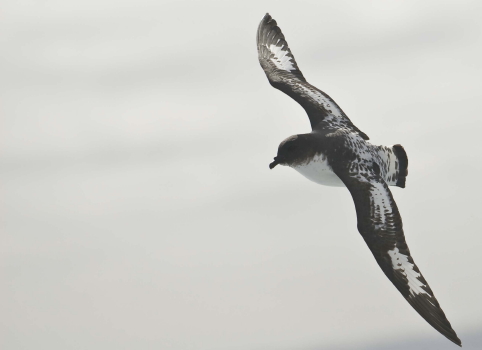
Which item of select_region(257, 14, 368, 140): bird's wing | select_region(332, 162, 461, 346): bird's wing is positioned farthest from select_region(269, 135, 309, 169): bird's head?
select_region(257, 14, 368, 140): bird's wing

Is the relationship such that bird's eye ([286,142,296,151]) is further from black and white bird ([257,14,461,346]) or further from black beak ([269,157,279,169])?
black beak ([269,157,279,169])

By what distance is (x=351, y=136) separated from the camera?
1642 centimetres

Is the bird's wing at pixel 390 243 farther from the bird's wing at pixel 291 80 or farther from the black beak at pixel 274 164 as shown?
the bird's wing at pixel 291 80

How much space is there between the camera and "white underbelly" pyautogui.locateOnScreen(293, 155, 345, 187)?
618 inches

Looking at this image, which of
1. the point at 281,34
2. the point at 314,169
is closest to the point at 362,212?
the point at 314,169

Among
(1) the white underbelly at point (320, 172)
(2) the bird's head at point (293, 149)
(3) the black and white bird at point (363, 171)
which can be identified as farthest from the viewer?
(1) the white underbelly at point (320, 172)

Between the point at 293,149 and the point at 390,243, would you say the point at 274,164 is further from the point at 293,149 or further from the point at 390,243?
the point at 390,243

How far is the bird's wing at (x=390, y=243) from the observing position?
45.1 feet

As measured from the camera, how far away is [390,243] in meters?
14.3

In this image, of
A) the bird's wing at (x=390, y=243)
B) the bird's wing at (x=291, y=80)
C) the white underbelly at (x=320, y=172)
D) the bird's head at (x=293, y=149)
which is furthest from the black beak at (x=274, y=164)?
the bird's wing at (x=291, y=80)

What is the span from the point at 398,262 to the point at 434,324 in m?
1.43

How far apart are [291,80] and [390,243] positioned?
6204 millimetres

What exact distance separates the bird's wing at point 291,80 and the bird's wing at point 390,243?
89.1 inches

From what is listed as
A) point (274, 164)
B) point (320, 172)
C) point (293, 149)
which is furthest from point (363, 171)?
point (274, 164)
